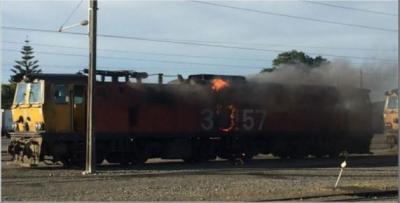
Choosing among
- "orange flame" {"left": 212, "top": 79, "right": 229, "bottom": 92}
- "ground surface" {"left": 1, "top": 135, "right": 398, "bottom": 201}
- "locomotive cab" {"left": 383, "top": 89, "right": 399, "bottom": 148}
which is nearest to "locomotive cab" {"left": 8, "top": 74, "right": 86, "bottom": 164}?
"ground surface" {"left": 1, "top": 135, "right": 398, "bottom": 201}

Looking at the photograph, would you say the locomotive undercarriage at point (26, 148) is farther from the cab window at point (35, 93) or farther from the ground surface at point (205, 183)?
the cab window at point (35, 93)

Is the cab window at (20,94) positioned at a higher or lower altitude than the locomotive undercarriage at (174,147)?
higher

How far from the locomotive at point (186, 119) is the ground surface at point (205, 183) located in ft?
3.16

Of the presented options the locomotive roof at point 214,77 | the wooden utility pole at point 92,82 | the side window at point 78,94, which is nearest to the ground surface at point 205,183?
the wooden utility pole at point 92,82

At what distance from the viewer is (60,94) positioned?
22.7 meters

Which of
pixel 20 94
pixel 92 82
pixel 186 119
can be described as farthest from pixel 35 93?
pixel 186 119

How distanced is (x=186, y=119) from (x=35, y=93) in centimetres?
594

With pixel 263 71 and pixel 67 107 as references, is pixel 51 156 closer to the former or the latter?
pixel 67 107

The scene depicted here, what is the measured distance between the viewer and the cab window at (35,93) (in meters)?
22.7

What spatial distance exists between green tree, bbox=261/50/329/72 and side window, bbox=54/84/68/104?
372 inches

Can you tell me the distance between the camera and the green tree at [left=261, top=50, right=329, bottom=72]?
1115 inches

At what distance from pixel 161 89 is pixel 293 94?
248 inches

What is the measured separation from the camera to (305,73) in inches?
1081

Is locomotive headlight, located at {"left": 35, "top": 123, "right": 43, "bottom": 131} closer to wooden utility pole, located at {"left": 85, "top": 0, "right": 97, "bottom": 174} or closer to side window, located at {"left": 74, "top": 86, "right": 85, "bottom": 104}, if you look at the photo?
side window, located at {"left": 74, "top": 86, "right": 85, "bottom": 104}
